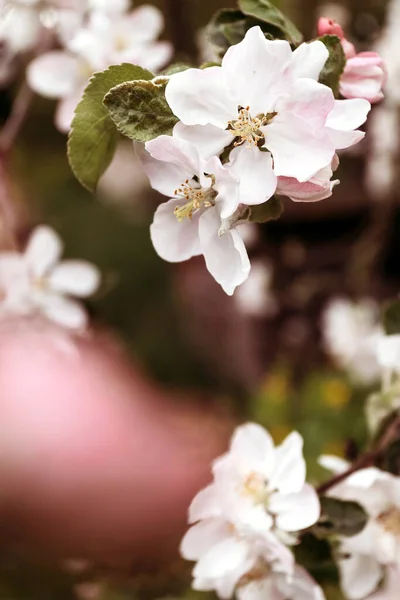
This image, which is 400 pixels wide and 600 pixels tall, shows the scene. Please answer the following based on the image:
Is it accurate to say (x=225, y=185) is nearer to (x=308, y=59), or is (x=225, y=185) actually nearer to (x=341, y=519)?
(x=308, y=59)

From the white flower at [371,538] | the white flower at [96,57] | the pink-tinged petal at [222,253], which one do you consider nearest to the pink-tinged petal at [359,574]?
the white flower at [371,538]

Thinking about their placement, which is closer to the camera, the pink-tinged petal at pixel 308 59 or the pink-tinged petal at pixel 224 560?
the pink-tinged petal at pixel 308 59

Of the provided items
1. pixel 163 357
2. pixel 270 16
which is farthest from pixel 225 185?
pixel 163 357

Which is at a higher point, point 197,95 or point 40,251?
point 40,251

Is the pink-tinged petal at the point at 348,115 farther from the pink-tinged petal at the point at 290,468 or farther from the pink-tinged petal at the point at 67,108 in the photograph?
the pink-tinged petal at the point at 67,108

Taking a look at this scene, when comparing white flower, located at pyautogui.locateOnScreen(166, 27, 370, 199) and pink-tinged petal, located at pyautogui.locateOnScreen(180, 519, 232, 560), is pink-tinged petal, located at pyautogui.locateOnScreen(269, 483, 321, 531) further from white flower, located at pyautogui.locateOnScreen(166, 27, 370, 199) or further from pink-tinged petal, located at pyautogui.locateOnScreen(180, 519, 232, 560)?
white flower, located at pyautogui.locateOnScreen(166, 27, 370, 199)

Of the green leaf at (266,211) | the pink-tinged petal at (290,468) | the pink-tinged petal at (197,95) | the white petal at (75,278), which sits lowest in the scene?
the pink-tinged petal at (290,468)

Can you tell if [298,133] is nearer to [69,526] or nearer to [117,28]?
[117,28]
